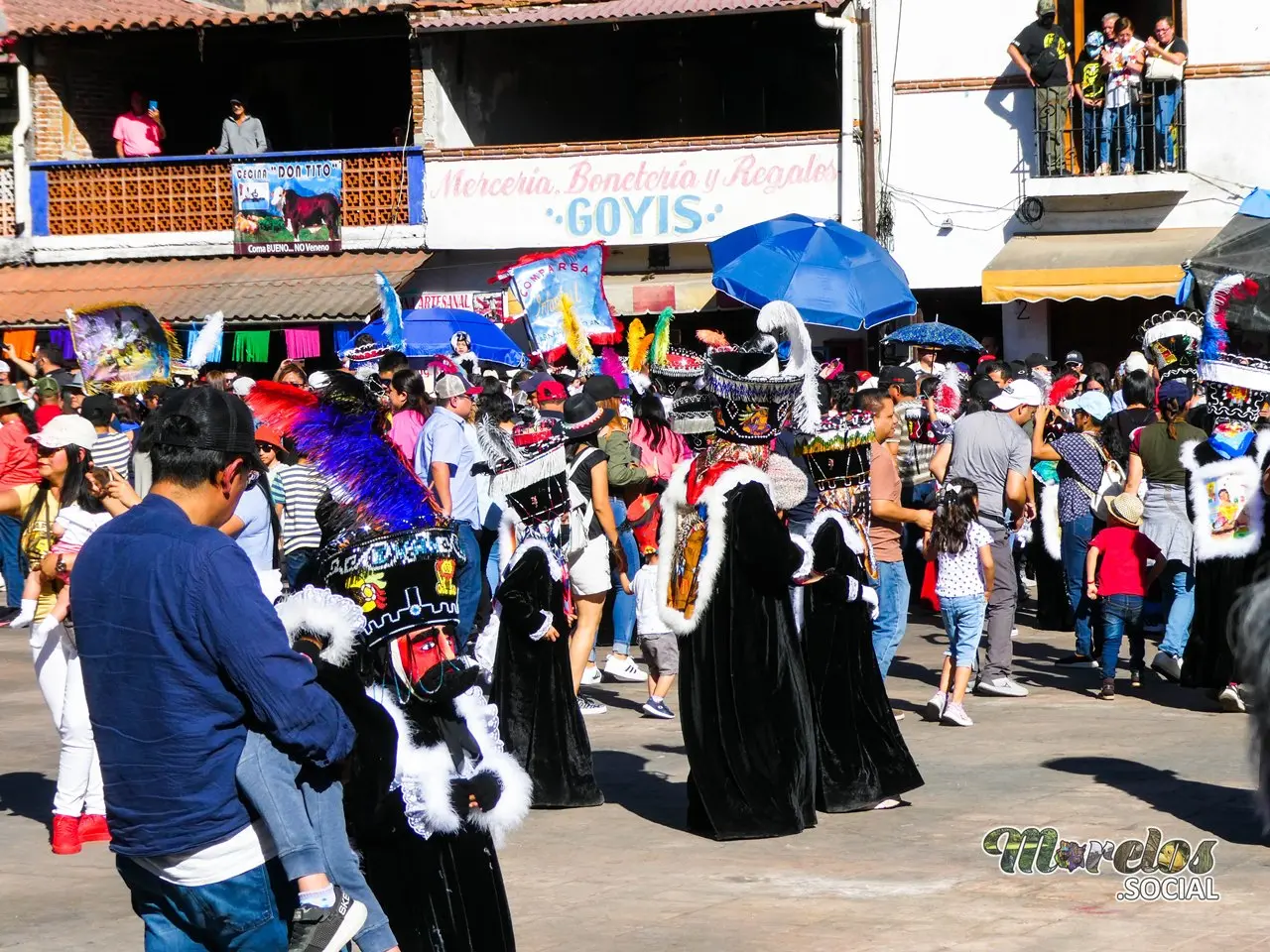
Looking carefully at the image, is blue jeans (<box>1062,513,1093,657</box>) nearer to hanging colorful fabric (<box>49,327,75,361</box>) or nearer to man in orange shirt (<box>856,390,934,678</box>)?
man in orange shirt (<box>856,390,934,678</box>)

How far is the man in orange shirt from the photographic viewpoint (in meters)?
9.93

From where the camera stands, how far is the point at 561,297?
60.1ft

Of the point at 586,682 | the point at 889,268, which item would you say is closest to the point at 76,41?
the point at 889,268

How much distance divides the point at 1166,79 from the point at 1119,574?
1139cm

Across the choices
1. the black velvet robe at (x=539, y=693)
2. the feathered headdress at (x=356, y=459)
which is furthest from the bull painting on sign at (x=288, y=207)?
the feathered headdress at (x=356, y=459)

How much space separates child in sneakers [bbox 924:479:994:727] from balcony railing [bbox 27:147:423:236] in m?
13.4

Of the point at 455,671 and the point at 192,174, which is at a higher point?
the point at 192,174

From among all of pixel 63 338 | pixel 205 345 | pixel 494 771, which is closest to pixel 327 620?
pixel 494 771

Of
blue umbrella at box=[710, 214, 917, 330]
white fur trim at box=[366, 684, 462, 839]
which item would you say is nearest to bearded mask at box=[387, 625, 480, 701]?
white fur trim at box=[366, 684, 462, 839]

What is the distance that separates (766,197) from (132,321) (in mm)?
10872

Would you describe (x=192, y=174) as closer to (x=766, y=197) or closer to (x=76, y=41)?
(x=76, y=41)

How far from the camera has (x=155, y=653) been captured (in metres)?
3.89

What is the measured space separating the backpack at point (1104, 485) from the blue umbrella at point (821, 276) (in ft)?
9.03

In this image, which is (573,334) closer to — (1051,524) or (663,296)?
(663,296)
